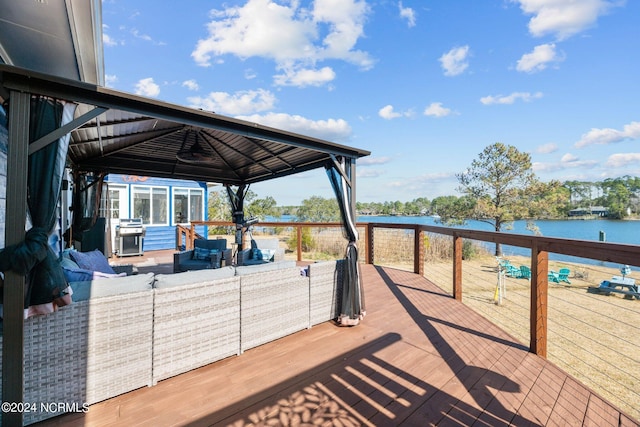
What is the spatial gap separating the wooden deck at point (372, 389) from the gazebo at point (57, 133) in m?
0.64

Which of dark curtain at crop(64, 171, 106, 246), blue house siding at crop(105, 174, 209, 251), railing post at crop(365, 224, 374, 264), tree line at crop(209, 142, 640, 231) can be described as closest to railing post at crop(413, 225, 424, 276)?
railing post at crop(365, 224, 374, 264)

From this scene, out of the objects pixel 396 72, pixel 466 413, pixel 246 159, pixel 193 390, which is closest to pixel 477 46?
pixel 396 72

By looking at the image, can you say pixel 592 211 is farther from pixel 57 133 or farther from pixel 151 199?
pixel 57 133

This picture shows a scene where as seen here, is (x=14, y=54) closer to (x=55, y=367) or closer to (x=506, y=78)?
(x=55, y=367)

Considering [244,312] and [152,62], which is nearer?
[244,312]

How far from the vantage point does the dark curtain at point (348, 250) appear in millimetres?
3211

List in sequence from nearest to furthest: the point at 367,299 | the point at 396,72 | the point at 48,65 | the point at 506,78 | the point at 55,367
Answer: the point at 55,367, the point at 48,65, the point at 367,299, the point at 396,72, the point at 506,78

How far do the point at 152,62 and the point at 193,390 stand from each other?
291 inches

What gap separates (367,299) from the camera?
4102 mm

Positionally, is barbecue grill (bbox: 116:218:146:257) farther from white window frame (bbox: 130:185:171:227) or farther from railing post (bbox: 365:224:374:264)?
railing post (bbox: 365:224:374:264)

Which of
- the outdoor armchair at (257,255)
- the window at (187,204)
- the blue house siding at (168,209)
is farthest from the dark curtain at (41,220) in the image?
the window at (187,204)

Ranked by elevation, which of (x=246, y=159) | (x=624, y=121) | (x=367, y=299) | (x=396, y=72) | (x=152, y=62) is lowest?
(x=367, y=299)

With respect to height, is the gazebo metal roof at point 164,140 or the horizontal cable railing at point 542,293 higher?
the gazebo metal roof at point 164,140

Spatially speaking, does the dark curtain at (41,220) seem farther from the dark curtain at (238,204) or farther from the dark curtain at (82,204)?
the dark curtain at (238,204)
